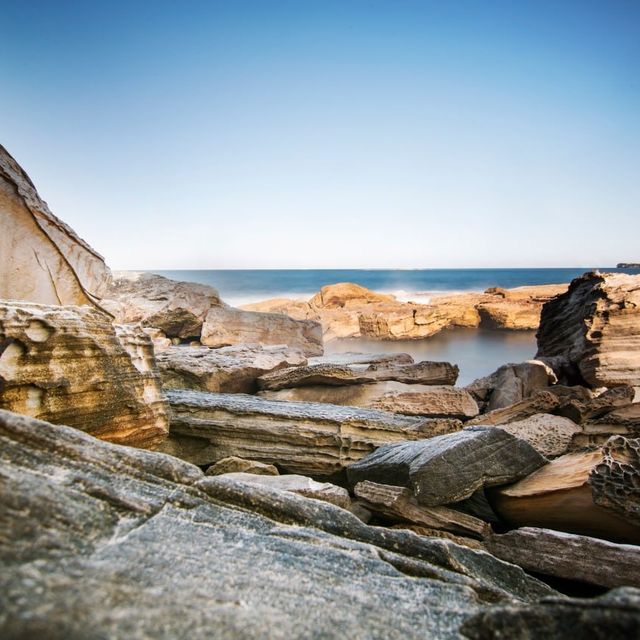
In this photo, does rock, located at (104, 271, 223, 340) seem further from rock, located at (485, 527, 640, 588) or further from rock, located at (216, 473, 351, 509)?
rock, located at (485, 527, 640, 588)

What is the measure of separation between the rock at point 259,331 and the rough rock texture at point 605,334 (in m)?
5.04

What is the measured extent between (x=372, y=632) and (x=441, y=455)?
6.23 feet

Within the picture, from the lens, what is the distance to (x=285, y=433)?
4332 millimetres

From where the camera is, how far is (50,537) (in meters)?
1.43

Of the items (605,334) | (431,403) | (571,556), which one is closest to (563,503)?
(571,556)

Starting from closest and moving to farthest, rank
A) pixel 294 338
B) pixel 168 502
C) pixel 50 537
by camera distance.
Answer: pixel 50 537 → pixel 168 502 → pixel 294 338

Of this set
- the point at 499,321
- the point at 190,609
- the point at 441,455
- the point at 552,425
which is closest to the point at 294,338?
the point at 552,425

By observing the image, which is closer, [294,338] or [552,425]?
[552,425]

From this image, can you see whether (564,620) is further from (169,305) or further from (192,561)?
(169,305)

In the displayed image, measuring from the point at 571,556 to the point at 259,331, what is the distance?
825 cm

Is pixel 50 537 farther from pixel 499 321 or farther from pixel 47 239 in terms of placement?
pixel 499 321

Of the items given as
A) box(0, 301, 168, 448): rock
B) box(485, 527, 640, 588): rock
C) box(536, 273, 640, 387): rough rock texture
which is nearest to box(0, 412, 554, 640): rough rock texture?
box(485, 527, 640, 588): rock

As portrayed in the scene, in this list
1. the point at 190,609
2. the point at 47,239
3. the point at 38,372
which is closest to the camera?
the point at 190,609

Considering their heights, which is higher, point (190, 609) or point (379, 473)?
point (190, 609)
